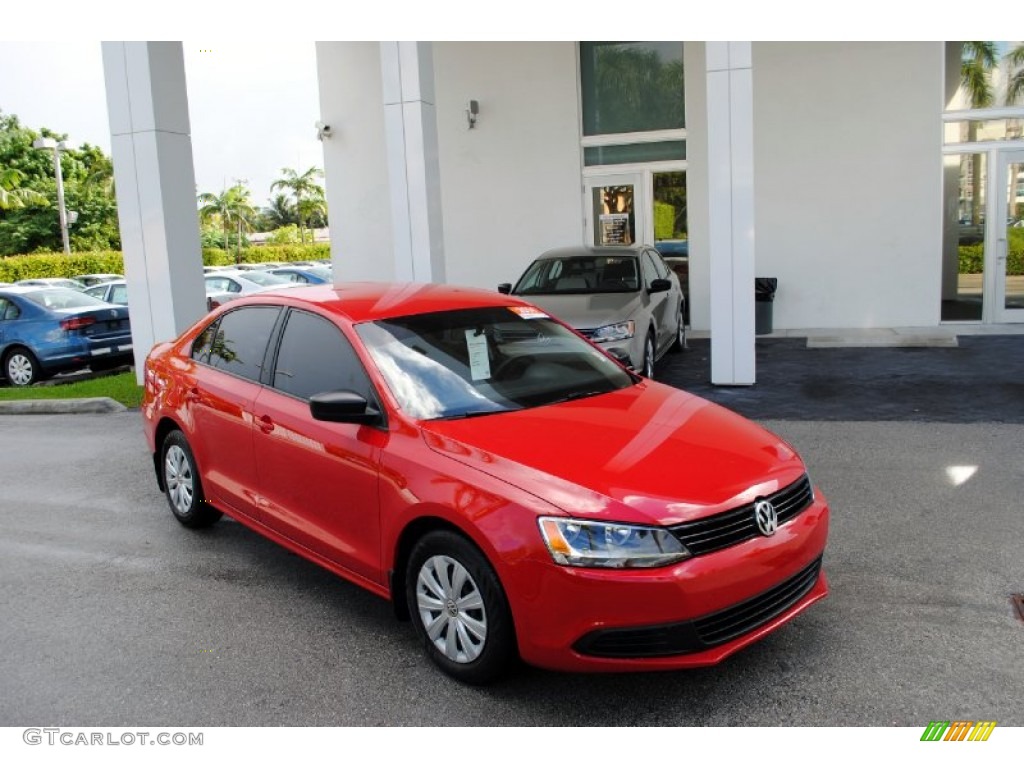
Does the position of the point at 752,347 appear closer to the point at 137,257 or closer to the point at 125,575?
the point at 125,575

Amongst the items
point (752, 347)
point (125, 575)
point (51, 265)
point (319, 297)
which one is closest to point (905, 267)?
point (752, 347)

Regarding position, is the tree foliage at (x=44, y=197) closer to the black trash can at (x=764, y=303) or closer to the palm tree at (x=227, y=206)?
the palm tree at (x=227, y=206)

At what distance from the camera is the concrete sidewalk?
27.6ft

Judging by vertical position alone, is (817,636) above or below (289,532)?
below

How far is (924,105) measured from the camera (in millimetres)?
12844

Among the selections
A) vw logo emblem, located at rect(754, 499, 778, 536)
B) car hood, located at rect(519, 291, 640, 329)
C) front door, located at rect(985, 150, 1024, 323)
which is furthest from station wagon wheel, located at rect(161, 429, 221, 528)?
front door, located at rect(985, 150, 1024, 323)

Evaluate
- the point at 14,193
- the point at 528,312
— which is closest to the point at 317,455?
the point at 528,312

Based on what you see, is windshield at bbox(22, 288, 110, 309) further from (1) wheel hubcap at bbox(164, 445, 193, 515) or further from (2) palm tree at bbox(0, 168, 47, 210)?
(2) palm tree at bbox(0, 168, 47, 210)

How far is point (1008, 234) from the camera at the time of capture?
514 inches

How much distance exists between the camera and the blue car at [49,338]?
43.7 feet

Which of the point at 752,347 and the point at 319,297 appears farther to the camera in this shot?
the point at 752,347

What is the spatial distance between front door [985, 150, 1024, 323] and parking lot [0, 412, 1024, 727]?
7.74 metres

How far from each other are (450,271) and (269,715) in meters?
12.5

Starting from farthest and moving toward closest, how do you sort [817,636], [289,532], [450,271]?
[450,271] < [289,532] < [817,636]
